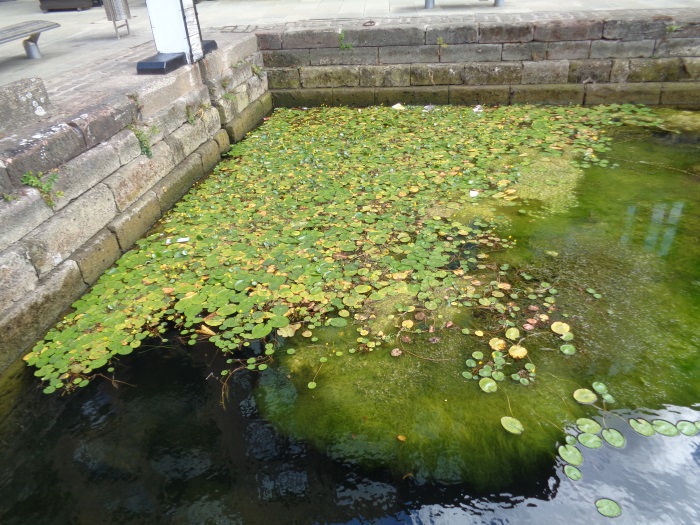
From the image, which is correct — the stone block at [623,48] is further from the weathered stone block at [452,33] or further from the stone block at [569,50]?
the weathered stone block at [452,33]

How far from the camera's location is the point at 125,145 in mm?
4387

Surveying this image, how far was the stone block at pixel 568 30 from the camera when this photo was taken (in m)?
6.54

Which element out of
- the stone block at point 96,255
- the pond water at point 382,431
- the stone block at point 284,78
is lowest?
the pond water at point 382,431

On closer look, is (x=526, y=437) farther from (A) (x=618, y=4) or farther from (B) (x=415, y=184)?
(A) (x=618, y=4)

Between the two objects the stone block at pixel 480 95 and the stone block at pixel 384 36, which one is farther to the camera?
the stone block at pixel 480 95

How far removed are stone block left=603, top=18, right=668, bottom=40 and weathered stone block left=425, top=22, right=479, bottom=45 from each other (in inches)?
66.5

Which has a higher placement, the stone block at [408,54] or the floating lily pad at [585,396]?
the stone block at [408,54]

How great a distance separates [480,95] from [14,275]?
20.3 feet

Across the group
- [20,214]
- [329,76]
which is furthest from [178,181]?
[329,76]

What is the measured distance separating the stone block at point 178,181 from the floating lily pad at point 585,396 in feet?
13.0

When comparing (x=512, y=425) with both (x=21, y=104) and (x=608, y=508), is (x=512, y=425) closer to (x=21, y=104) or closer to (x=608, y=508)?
(x=608, y=508)

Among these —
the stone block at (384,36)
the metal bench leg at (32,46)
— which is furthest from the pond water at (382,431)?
the metal bench leg at (32,46)

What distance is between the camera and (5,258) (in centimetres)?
312

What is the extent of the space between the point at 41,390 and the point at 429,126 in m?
5.32
